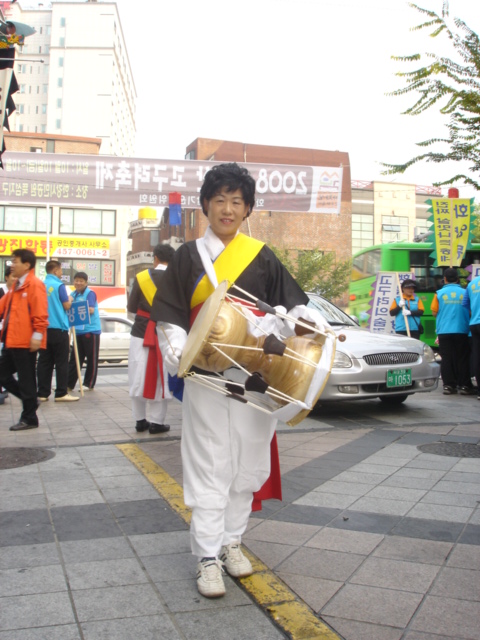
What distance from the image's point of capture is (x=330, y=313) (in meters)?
8.68

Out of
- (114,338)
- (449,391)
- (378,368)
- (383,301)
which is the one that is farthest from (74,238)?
(378,368)

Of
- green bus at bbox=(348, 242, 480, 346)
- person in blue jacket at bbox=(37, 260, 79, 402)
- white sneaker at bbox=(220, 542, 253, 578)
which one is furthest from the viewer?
green bus at bbox=(348, 242, 480, 346)

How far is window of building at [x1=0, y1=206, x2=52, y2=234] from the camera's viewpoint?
129ft

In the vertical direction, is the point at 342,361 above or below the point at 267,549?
above

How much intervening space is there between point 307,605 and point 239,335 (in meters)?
1.12

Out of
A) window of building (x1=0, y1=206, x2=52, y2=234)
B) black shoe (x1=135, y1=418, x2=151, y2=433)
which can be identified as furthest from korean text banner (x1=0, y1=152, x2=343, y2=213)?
window of building (x1=0, y1=206, x2=52, y2=234)

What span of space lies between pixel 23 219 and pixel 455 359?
34.9m

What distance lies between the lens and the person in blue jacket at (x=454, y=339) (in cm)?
948

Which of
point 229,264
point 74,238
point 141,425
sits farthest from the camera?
point 74,238

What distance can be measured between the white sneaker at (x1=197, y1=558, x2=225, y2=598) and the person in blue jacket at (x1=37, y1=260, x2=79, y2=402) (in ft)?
20.6

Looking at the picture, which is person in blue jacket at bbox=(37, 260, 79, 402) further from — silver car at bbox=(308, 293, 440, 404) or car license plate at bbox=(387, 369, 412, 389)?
car license plate at bbox=(387, 369, 412, 389)

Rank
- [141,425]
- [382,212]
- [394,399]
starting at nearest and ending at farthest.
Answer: [141,425]
[394,399]
[382,212]

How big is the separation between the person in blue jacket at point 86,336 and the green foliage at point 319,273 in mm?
27739

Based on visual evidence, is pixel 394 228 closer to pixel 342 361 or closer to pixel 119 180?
pixel 119 180
